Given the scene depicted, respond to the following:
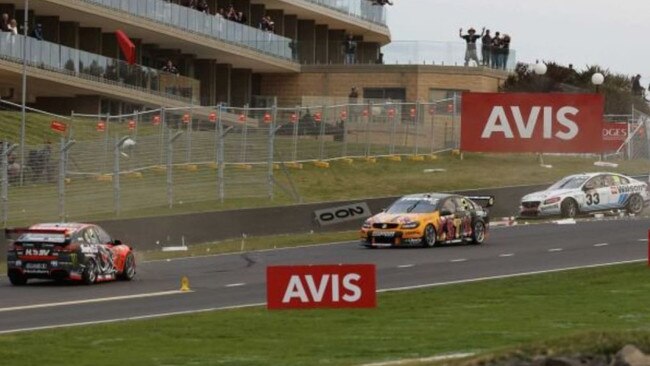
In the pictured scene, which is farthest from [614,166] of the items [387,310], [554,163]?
[387,310]

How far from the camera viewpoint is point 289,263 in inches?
1384

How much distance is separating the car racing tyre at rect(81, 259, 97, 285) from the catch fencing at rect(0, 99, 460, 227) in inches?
244

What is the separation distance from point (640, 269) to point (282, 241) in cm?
1231

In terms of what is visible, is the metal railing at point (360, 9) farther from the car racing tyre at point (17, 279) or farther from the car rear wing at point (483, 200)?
the car racing tyre at point (17, 279)

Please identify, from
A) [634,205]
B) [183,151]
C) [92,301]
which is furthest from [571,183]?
[92,301]

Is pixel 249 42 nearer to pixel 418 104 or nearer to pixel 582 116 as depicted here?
pixel 418 104

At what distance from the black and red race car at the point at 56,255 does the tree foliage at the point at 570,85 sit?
4584 cm

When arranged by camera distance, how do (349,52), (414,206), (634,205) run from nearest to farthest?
1. (414,206)
2. (634,205)
3. (349,52)

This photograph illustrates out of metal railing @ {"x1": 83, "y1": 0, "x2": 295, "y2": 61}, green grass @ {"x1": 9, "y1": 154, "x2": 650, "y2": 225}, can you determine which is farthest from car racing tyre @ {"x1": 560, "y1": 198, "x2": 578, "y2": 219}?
metal railing @ {"x1": 83, "y1": 0, "x2": 295, "y2": 61}

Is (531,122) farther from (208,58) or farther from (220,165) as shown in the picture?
(208,58)

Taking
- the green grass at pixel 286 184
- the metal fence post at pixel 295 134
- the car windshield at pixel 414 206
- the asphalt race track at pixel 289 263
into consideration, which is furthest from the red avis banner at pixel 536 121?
the car windshield at pixel 414 206

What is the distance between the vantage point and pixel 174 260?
36.7m

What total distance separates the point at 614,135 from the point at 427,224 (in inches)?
962

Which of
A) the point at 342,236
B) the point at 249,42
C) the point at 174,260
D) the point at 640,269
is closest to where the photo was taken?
the point at 640,269
